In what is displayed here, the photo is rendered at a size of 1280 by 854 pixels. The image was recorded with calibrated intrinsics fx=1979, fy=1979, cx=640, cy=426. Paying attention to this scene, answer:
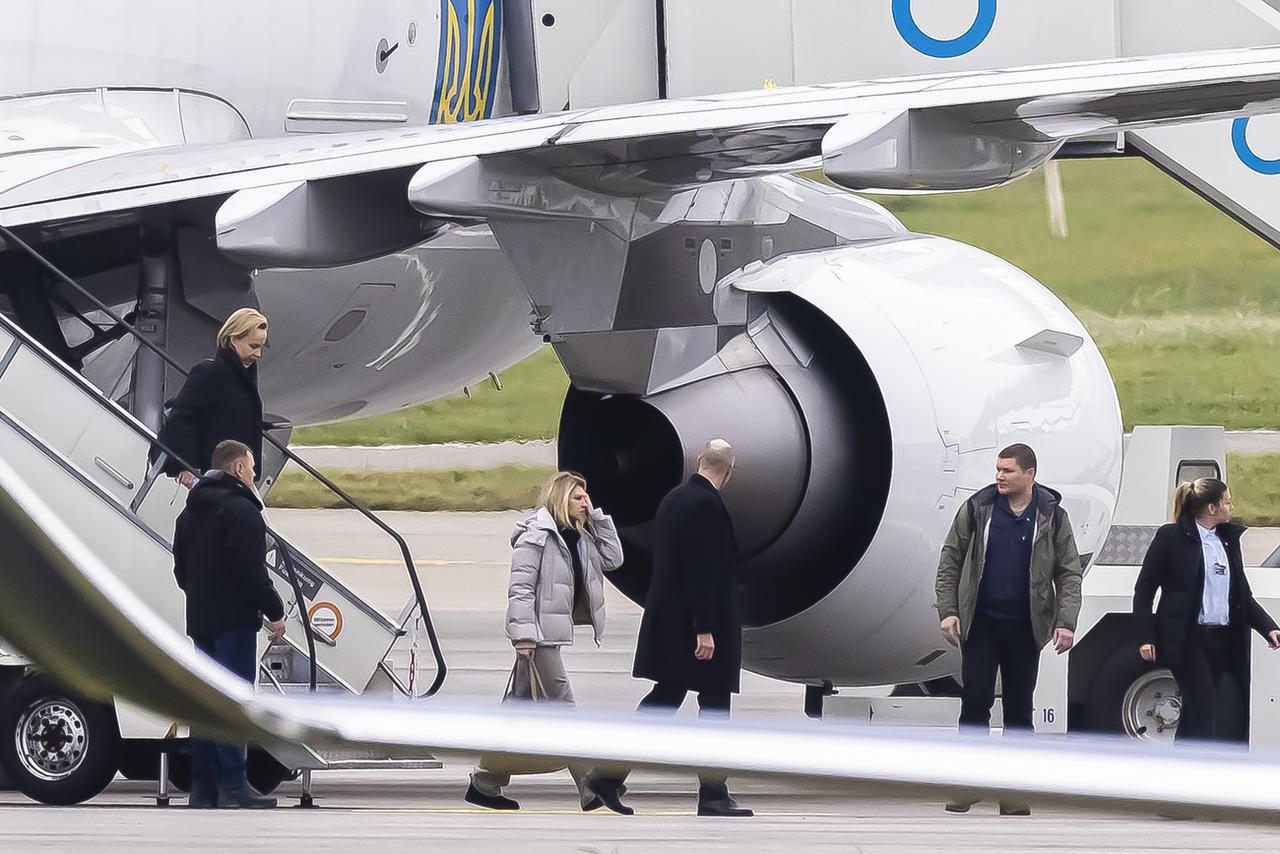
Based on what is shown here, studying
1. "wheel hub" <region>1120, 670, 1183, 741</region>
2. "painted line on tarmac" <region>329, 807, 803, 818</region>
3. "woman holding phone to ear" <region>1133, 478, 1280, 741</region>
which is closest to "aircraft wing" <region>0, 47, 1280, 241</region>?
"painted line on tarmac" <region>329, 807, 803, 818</region>

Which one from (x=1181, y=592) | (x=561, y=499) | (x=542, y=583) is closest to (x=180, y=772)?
(x=542, y=583)

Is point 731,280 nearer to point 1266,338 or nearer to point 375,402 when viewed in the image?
point 375,402

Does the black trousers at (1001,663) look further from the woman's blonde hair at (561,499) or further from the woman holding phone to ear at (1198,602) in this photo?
the woman's blonde hair at (561,499)

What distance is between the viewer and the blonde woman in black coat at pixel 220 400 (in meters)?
7.27

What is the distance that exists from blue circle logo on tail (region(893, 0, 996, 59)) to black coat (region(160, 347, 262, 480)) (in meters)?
4.54

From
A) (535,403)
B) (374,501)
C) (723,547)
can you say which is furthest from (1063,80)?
(535,403)

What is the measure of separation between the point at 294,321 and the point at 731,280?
1.93 m

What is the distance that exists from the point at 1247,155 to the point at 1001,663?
4347 millimetres

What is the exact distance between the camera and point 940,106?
5859 mm

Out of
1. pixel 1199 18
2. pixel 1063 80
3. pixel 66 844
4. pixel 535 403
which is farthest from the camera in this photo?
pixel 535 403

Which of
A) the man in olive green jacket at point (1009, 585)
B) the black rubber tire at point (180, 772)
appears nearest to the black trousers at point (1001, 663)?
the man in olive green jacket at point (1009, 585)

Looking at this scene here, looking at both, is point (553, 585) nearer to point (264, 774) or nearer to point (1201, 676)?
point (264, 774)

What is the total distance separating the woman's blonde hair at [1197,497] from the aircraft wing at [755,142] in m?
2.37

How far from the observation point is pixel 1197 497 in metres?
8.34
